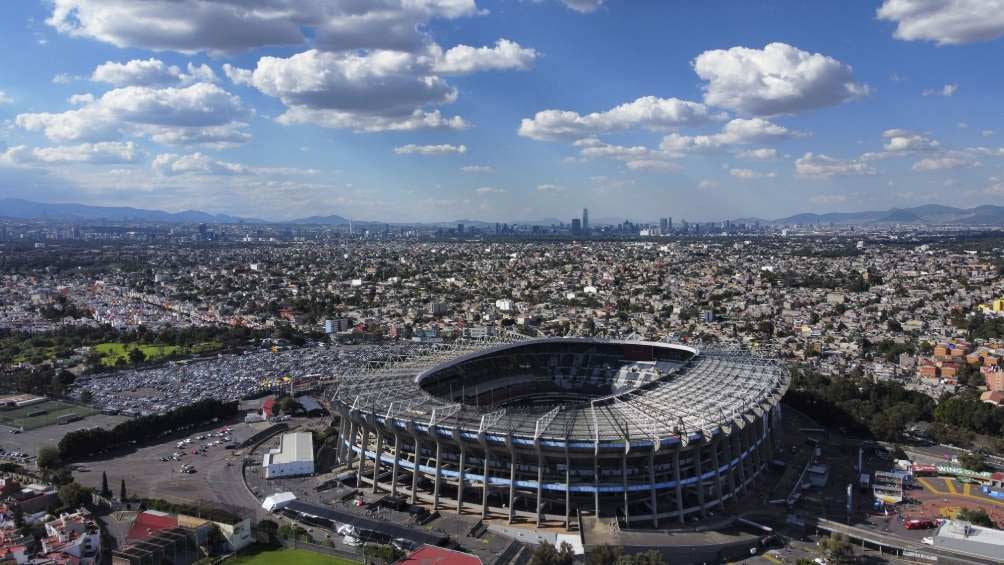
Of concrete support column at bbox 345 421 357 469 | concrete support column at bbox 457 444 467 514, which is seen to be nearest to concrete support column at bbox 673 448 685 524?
concrete support column at bbox 457 444 467 514

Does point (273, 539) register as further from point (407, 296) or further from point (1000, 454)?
point (407, 296)

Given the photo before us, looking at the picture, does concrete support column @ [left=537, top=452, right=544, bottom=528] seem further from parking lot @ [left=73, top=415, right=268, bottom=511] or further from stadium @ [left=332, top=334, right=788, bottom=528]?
parking lot @ [left=73, top=415, right=268, bottom=511]

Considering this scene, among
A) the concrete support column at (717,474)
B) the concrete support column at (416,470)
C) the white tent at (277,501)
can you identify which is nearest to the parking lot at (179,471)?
the white tent at (277,501)

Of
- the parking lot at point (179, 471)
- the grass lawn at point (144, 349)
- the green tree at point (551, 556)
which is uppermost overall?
the green tree at point (551, 556)

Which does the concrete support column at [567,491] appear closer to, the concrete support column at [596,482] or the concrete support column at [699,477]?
the concrete support column at [596,482]

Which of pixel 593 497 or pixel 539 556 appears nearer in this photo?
pixel 539 556

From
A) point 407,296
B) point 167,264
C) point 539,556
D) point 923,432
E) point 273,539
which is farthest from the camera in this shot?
point 167,264

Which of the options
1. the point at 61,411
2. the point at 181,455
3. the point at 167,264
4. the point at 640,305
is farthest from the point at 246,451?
the point at 167,264
